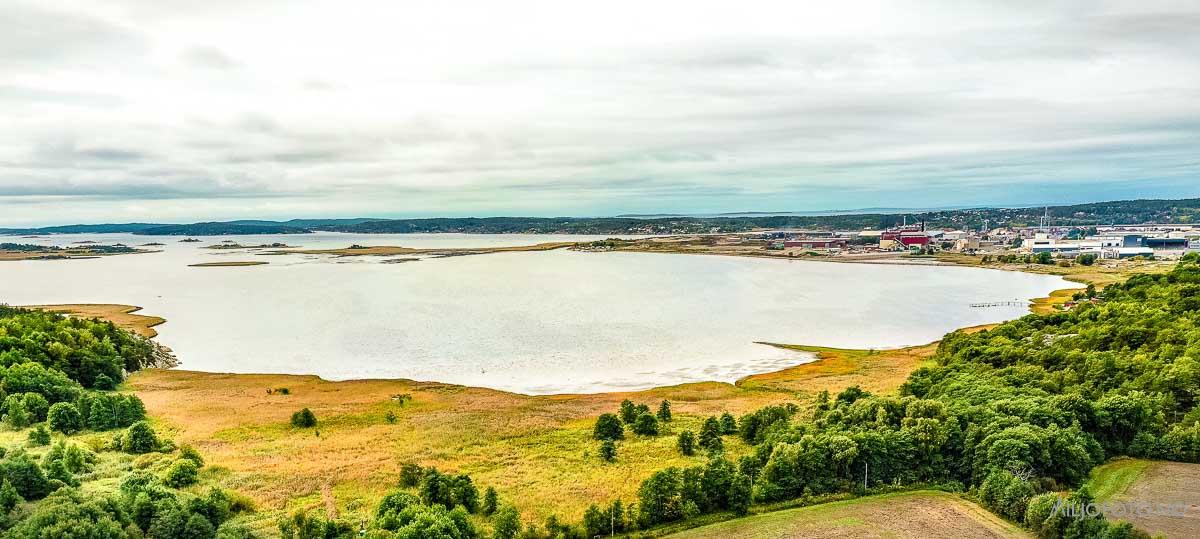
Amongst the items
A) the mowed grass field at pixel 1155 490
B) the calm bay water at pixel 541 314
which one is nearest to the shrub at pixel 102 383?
the calm bay water at pixel 541 314

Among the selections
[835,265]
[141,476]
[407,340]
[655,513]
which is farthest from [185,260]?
[655,513]

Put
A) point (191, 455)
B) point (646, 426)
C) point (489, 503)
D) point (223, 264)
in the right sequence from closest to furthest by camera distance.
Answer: point (489, 503) < point (191, 455) < point (646, 426) < point (223, 264)

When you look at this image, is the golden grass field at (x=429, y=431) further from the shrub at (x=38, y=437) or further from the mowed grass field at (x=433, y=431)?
the shrub at (x=38, y=437)

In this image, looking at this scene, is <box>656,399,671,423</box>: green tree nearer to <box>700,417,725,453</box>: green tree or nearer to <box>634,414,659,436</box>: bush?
<box>634,414,659,436</box>: bush

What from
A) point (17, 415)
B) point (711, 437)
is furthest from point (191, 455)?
point (711, 437)

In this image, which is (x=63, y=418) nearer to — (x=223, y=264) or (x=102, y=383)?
(x=102, y=383)

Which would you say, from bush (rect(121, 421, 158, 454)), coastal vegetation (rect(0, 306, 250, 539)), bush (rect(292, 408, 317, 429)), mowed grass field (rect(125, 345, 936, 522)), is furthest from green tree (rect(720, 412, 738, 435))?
bush (rect(121, 421, 158, 454))

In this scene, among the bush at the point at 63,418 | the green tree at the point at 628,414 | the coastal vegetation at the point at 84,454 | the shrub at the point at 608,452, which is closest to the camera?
the coastal vegetation at the point at 84,454
